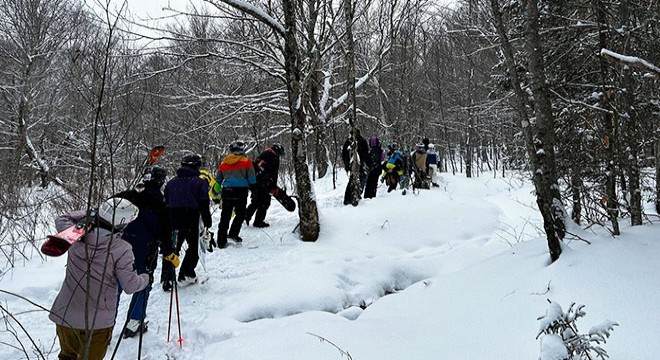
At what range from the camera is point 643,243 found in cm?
383

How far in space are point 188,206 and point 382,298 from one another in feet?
8.98

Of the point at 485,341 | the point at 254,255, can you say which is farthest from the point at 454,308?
the point at 254,255

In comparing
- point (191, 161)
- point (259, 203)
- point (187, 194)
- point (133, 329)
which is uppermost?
point (191, 161)

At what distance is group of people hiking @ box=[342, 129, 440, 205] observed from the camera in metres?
10.3

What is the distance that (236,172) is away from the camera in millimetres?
6641

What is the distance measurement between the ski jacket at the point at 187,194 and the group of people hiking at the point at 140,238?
0.04 ft

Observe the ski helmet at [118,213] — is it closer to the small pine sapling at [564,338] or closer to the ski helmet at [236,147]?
the small pine sapling at [564,338]

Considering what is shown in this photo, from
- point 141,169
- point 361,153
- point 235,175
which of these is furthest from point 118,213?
point 361,153

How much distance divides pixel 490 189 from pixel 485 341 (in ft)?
46.0

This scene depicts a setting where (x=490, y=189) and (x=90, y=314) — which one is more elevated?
→ (x=90, y=314)

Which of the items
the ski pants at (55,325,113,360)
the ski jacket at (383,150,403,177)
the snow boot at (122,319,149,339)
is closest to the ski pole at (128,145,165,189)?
the ski pants at (55,325,113,360)

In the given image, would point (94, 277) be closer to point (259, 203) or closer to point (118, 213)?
point (118, 213)

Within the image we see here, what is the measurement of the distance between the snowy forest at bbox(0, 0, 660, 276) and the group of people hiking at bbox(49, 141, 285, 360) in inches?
17.8

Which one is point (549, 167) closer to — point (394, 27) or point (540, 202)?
point (540, 202)
